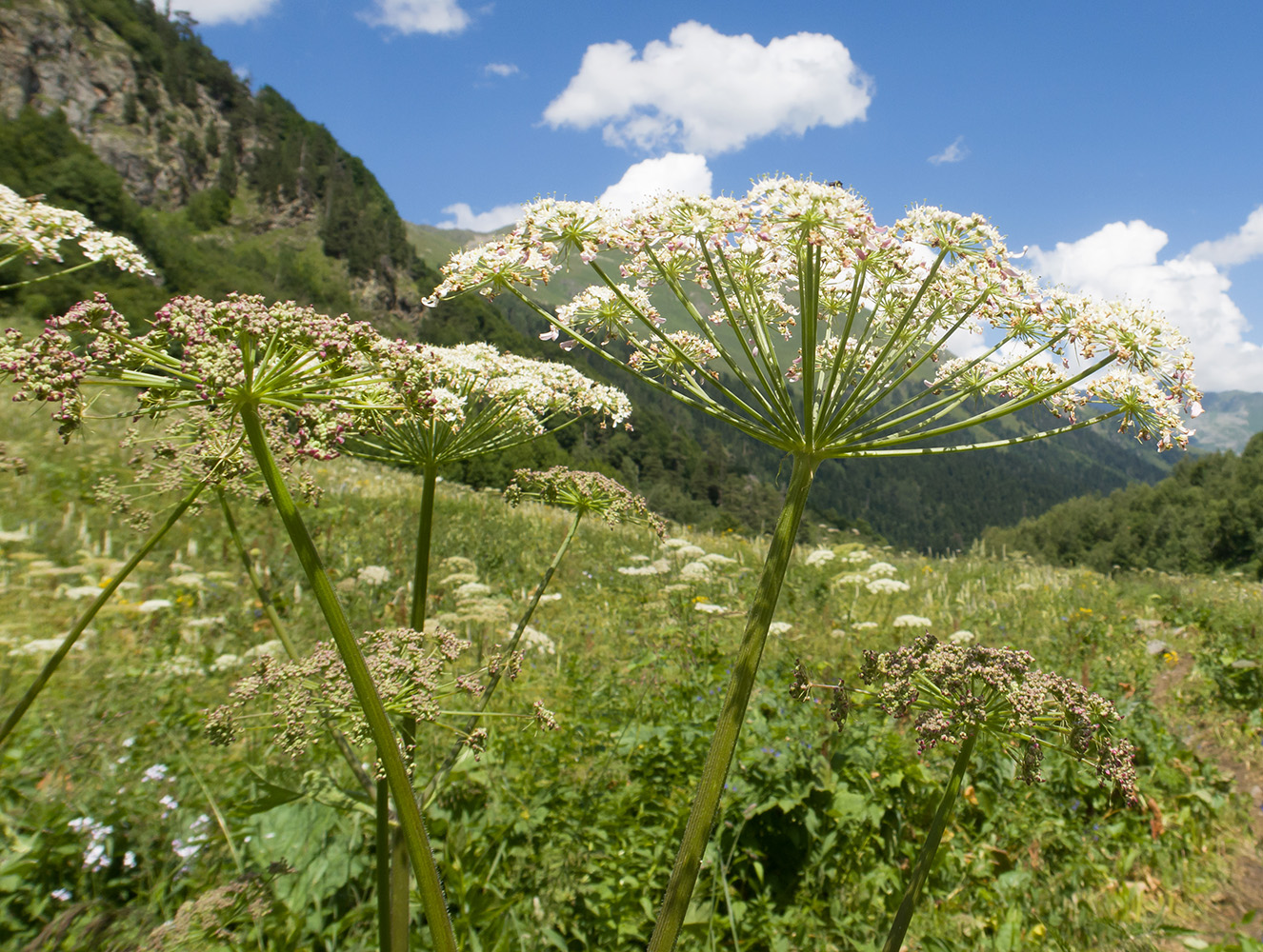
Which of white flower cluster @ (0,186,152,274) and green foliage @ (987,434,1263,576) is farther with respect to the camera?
green foliage @ (987,434,1263,576)

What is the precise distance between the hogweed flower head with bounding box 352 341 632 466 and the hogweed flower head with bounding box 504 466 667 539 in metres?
0.30

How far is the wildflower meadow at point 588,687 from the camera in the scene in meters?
1.99

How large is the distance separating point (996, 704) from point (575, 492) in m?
2.31

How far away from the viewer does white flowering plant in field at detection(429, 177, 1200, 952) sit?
221 cm

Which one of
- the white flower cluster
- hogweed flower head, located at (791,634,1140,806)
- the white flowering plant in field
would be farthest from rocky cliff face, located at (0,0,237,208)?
hogweed flower head, located at (791,634,1140,806)

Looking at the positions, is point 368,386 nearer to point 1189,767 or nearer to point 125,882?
point 125,882

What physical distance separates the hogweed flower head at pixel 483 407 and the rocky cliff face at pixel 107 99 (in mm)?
170235

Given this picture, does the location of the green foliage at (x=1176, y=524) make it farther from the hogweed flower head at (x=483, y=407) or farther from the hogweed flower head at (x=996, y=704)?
the hogweed flower head at (x=996, y=704)

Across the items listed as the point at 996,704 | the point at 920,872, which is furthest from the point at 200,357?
the point at 996,704

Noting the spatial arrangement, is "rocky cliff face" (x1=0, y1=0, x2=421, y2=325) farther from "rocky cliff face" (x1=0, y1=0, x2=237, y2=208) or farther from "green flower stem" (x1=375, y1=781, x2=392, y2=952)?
"green flower stem" (x1=375, y1=781, x2=392, y2=952)

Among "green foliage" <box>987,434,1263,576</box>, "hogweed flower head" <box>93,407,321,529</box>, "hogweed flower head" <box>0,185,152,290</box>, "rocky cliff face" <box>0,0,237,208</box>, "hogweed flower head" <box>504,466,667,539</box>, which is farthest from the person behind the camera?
"rocky cliff face" <box>0,0,237,208</box>

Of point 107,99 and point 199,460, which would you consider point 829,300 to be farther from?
point 107,99

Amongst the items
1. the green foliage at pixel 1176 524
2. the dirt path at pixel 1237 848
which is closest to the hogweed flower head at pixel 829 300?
the dirt path at pixel 1237 848

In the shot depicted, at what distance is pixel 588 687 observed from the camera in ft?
23.4
